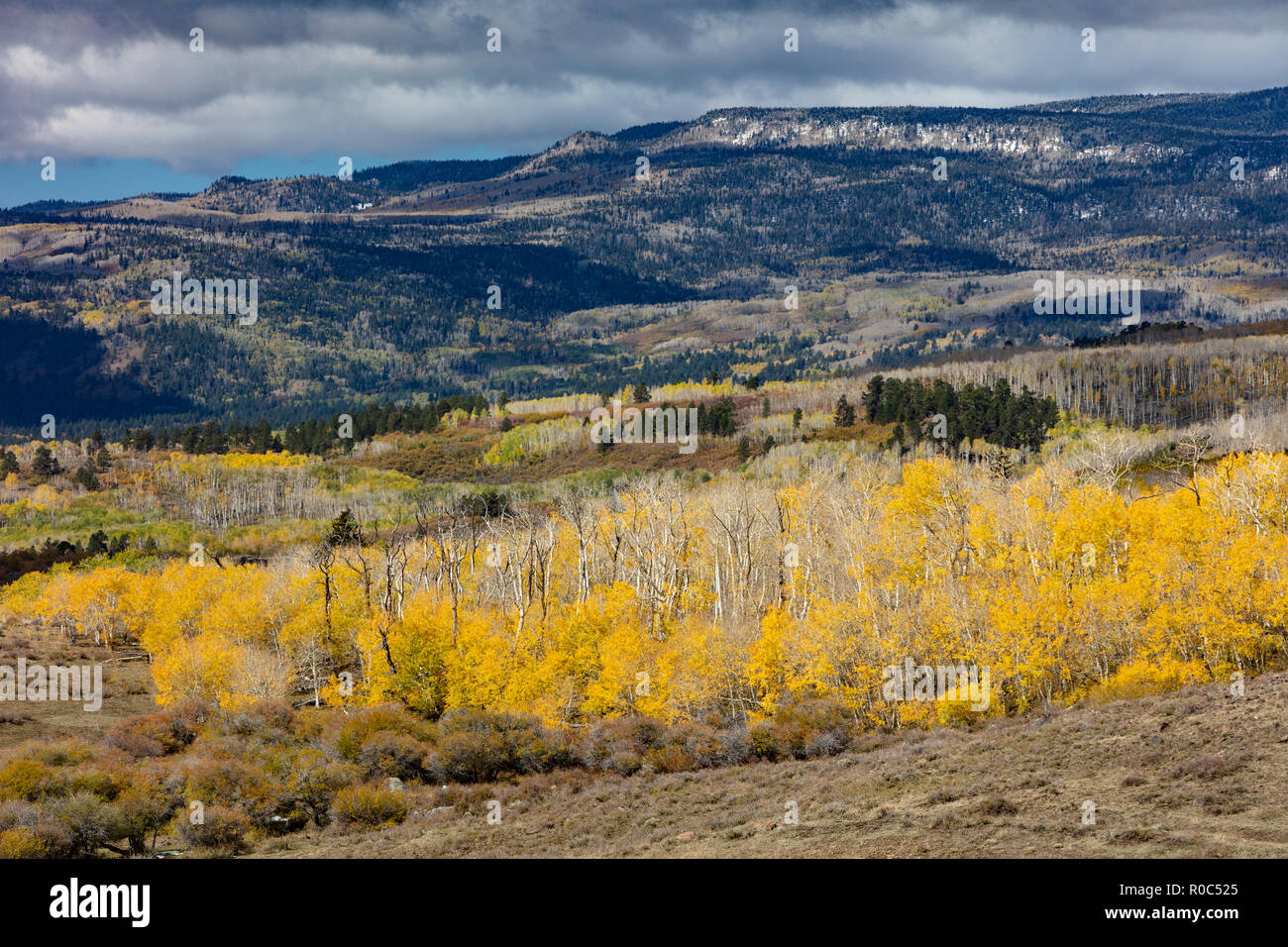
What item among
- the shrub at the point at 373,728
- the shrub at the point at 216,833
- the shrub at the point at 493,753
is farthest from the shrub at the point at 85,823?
the shrub at the point at 493,753

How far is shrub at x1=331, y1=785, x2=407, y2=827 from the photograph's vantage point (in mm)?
56688

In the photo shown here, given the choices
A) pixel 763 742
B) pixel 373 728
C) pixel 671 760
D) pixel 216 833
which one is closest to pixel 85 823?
pixel 216 833

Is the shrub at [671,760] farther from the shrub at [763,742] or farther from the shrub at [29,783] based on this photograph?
the shrub at [29,783]

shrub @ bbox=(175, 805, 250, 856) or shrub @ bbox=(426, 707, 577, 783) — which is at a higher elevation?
shrub @ bbox=(175, 805, 250, 856)

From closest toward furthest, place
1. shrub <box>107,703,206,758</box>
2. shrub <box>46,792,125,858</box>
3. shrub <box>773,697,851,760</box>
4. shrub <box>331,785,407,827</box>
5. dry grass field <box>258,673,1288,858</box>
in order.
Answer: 1. dry grass field <box>258,673,1288,858</box>
2. shrub <box>46,792,125,858</box>
3. shrub <box>331,785,407,827</box>
4. shrub <box>773,697,851,760</box>
5. shrub <box>107,703,206,758</box>

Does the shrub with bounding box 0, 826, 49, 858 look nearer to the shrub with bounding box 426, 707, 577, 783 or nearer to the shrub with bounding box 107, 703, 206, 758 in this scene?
the shrub with bounding box 107, 703, 206, 758

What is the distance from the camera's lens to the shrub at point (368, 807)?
5669cm

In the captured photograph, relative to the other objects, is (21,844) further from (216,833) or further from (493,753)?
(493,753)

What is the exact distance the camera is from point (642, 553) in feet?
327

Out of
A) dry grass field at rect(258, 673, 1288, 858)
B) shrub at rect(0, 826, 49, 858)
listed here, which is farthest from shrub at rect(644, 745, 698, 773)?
shrub at rect(0, 826, 49, 858)

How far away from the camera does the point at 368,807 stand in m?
57.1

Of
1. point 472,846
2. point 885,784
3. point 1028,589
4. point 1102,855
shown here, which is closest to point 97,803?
point 472,846

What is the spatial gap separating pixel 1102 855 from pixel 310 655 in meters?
73.5
